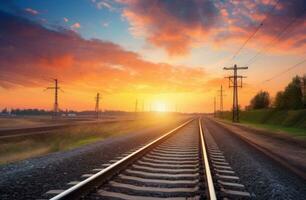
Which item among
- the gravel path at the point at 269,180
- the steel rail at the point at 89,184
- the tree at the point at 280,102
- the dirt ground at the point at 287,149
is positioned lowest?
the dirt ground at the point at 287,149

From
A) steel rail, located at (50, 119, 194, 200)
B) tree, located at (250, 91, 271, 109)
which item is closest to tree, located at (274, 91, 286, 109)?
tree, located at (250, 91, 271, 109)

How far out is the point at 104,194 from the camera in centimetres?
595

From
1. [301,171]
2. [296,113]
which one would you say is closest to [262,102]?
[296,113]

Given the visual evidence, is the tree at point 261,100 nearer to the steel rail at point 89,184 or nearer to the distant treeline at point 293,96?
the distant treeline at point 293,96

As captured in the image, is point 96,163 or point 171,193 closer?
point 171,193

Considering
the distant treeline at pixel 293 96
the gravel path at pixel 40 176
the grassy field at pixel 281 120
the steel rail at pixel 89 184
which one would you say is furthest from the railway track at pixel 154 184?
the distant treeline at pixel 293 96

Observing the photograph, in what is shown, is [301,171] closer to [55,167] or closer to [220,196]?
[220,196]

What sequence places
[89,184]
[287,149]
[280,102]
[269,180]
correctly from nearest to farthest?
[89,184] → [269,180] → [287,149] → [280,102]

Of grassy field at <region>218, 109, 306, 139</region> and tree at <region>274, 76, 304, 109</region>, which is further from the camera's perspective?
tree at <region>274, 76, 304, 109</region>

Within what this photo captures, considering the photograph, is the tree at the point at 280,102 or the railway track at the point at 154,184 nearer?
the railway track at the point at 154,184

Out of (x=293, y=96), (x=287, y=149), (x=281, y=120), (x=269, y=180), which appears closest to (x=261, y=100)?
(x=293, y=96)

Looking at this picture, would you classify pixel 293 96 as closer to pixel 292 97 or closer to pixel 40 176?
pixel 292 97

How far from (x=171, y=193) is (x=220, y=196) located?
0.88 meters

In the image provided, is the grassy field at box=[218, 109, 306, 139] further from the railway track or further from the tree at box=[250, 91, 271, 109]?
the tree at box=[250, 91, 271, 109]
